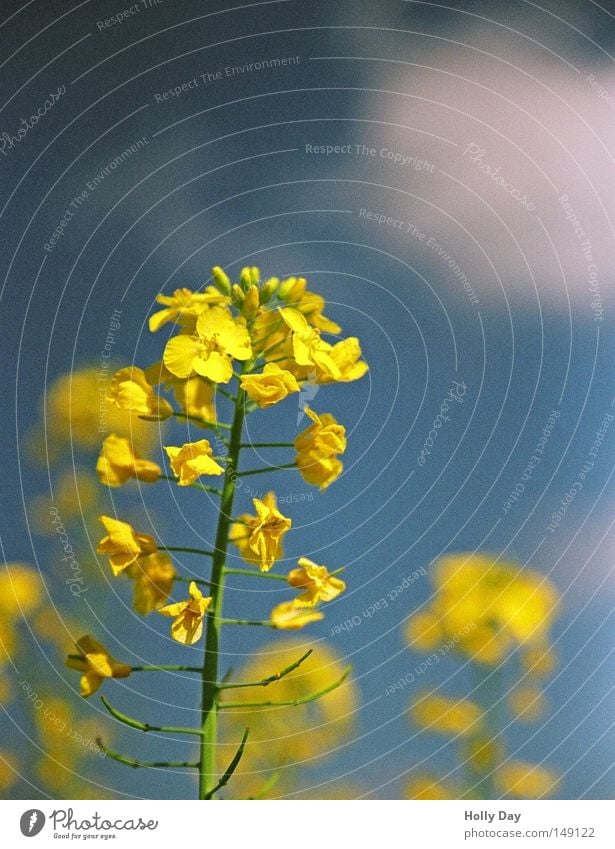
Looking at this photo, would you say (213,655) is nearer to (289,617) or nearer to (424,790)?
(289,617)

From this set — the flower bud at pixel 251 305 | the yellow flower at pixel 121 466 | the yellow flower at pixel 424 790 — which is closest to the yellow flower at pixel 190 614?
the yellow flower at pixel 121 466

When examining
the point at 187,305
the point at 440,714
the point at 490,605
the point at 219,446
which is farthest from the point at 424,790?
the point at 187,305

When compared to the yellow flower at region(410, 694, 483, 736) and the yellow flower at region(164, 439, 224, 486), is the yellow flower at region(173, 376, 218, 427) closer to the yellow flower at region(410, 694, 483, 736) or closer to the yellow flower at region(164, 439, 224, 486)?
the yellow flower at region(164, 439, 224, 486)

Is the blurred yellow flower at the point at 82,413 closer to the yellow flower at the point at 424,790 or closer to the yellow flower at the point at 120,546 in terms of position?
the yellow flower at the point at 120,546

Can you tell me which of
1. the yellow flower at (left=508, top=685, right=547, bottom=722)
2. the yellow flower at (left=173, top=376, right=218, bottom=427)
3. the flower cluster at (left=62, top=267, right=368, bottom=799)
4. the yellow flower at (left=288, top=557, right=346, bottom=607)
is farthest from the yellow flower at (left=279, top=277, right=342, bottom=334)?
the yellow flower at (left=508, top=685, right=547, bottom=722)
